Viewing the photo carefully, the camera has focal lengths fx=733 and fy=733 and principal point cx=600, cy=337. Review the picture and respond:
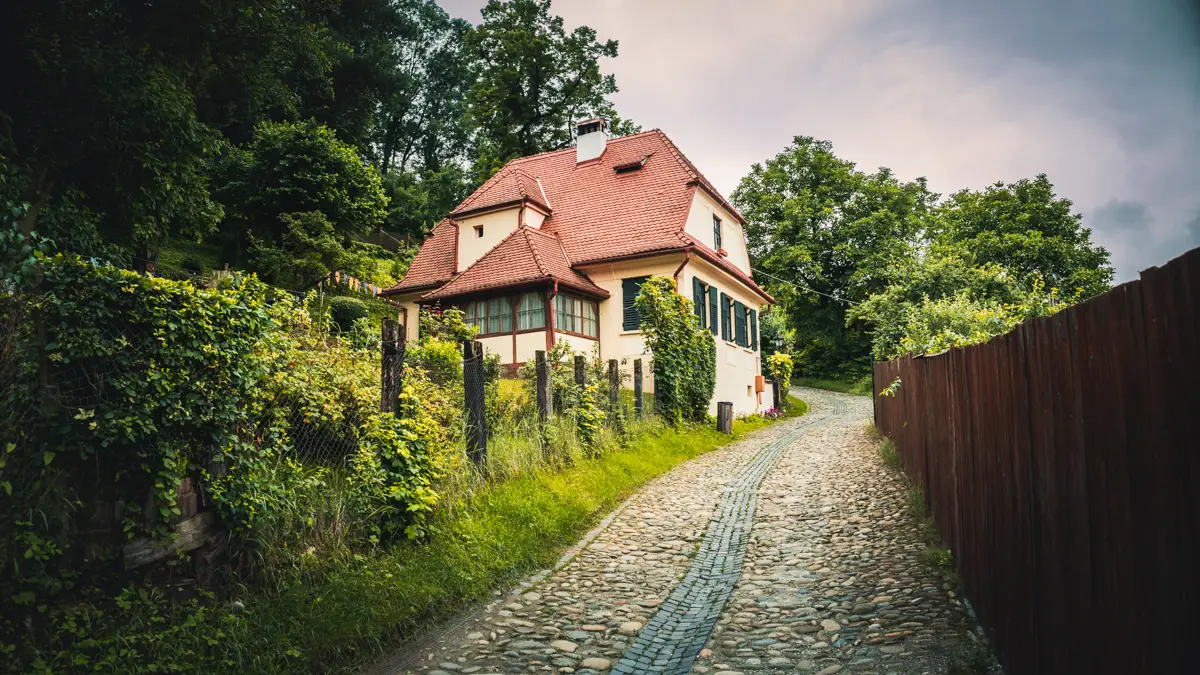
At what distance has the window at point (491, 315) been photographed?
21.1m

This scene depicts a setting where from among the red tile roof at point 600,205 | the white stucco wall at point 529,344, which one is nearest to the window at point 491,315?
the white stucco wall at point 529,344

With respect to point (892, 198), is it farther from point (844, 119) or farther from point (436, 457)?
point (436, 457)

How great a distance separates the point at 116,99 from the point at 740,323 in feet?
65.7

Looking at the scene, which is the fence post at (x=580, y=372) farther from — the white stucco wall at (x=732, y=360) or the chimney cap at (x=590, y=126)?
the chimney cap at (x=590, y=126)

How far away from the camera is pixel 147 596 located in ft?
14.7

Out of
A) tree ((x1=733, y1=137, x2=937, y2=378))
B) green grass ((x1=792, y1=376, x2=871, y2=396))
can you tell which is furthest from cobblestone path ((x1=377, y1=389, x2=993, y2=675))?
tree ((x1=733, y1=137, x2=937, y2=378))

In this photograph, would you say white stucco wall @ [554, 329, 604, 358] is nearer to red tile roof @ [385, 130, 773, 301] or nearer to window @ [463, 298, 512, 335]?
window @ [463, 298, 512, 335]

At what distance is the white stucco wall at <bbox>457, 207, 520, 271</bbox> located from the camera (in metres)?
24.1

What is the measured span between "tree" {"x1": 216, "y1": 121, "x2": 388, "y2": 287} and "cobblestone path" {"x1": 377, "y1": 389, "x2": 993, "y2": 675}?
2223cm

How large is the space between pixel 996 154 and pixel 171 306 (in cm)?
803

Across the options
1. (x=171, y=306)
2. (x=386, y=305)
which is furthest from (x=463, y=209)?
(x=171, y=306)

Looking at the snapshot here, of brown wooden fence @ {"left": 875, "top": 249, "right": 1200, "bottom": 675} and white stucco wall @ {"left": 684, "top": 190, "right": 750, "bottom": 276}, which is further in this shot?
white stucco wall @ {"left": 684, "top": 190, "right": 750, "bottom": 276}

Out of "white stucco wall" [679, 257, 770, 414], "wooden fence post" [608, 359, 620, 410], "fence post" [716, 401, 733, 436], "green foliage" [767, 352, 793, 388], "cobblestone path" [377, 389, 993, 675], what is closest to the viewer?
"cobblestone path" [377, 389, 993, 675]

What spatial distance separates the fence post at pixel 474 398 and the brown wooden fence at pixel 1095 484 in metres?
5.56
